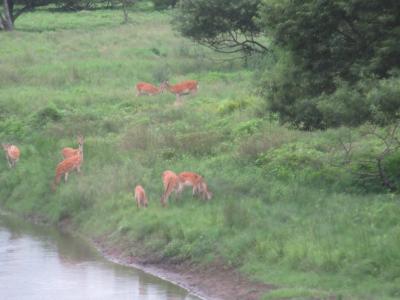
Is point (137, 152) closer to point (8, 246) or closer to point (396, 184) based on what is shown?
point (8, 246)

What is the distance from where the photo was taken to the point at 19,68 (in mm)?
32000

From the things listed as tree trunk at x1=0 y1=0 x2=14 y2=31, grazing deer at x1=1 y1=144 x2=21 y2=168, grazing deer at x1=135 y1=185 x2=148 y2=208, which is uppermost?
grazing deer at x1=135 y1=185 x2=148 y2=208

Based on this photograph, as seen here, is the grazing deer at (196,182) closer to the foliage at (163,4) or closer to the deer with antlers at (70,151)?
the deer with antlers at (70,151)

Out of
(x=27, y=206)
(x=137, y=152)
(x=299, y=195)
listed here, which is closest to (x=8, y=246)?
(x=27, y=206)

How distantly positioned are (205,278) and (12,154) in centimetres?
872

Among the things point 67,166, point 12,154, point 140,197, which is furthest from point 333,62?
→ point 12,154

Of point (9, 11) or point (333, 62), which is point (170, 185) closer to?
point (333, 62)


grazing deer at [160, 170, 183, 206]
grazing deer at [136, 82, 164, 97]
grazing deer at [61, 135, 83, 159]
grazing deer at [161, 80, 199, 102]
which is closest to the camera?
grazing deer at [160, 170, 183, 206]

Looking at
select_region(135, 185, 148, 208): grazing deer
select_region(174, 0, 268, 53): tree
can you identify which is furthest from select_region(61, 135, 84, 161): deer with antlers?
select_region(174, 0, 268, 53): tree

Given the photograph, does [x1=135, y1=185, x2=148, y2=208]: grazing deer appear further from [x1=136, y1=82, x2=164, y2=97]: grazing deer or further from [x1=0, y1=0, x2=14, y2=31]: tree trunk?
[x1=0, y1=0, x2=14, y2=31]: tree trunk

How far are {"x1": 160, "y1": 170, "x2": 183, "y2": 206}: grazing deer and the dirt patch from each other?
1.36m

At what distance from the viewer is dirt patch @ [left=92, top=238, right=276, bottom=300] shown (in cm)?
1409

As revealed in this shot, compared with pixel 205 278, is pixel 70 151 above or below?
above

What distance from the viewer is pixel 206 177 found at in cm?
1872
